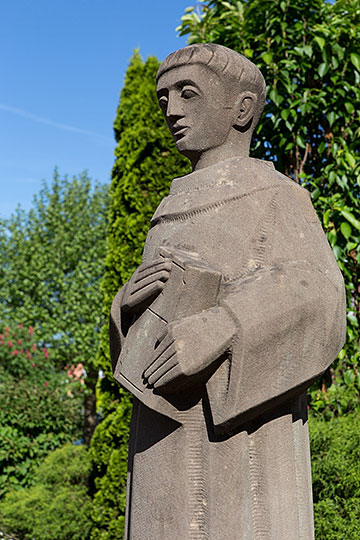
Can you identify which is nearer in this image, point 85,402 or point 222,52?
point 222,52

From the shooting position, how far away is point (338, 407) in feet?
16.6

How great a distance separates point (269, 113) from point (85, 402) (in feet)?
35.6

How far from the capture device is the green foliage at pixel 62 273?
14.7 metres

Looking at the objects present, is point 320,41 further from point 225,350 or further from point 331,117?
point 225,350

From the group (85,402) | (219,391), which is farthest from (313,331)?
(85,402)

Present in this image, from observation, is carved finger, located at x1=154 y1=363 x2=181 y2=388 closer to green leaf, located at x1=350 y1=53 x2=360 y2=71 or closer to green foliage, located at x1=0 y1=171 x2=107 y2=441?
green leaf, located at x1=350 y1=53 x2=360 y2=71

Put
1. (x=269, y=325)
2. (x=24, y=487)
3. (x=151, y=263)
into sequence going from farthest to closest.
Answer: (x=24, y=487), (x=151, y=263), (x=269, y=325)

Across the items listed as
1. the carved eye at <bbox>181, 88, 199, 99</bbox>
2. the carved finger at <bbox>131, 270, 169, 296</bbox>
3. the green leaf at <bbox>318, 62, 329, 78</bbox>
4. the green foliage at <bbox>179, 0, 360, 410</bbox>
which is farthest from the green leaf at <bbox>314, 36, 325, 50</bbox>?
the carved finger at <bbox>131, 270, 169, 296</bbox>

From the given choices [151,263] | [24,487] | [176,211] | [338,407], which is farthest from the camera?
[24,487]

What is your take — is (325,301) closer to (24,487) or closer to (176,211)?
(176,211)

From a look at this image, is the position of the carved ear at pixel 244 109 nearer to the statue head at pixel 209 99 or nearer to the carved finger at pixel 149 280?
the statue head at pixel 209 99

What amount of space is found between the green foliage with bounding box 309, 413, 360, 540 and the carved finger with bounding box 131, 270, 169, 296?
2.90 meters

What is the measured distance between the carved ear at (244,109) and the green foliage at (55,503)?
22.3 ft

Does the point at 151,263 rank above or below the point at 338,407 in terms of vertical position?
below
